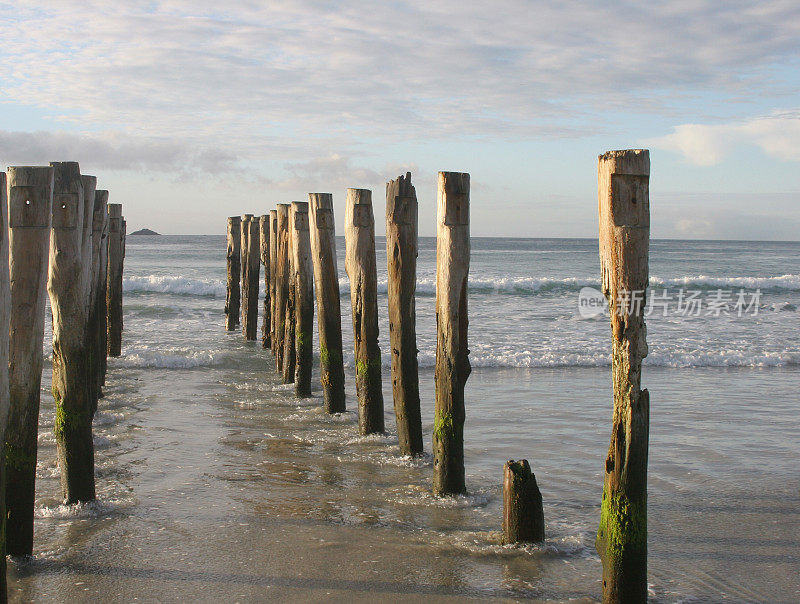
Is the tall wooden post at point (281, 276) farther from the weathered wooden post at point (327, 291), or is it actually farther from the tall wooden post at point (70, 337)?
the tall wooden post at point (70, 337)

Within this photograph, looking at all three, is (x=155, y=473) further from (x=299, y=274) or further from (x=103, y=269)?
(x=103, y=269)

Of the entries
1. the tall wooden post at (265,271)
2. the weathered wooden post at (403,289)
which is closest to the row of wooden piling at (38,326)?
the weathered wooden post at (403,289)

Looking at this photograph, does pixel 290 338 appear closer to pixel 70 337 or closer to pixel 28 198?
pixel 70 337

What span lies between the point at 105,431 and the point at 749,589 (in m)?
5.86

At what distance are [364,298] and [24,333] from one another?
348 cm

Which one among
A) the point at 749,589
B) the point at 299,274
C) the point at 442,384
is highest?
the point at 299,274

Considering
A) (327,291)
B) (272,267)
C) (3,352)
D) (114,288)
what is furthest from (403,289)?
(114,288)

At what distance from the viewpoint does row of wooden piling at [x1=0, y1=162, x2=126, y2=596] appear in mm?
4293

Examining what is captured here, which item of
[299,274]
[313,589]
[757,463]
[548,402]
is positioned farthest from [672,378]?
[313,589]

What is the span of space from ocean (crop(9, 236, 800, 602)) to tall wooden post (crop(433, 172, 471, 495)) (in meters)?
0.34

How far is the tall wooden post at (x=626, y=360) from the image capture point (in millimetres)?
3729

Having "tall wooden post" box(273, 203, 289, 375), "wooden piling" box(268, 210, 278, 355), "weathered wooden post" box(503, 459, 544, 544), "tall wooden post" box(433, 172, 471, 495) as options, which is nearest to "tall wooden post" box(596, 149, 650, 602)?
"weathered wooden post" box(503, 459, 544, 544)

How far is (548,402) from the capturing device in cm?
928

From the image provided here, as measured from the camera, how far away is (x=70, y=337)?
5.00m
